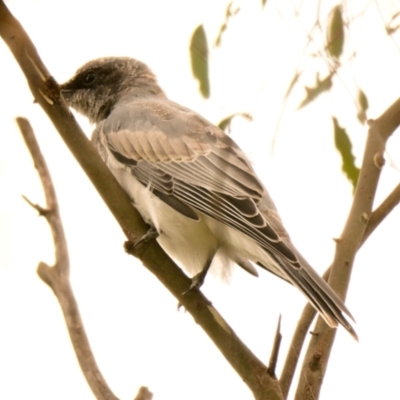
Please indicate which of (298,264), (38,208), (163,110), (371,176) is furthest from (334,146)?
(163,110)

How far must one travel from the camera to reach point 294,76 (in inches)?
82.6

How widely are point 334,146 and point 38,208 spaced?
1.03 meters

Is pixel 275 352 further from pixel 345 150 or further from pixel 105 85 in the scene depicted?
pixel 105 85

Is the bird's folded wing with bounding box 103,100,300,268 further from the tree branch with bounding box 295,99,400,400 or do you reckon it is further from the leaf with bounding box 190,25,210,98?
the leaf with bounding box 190,25,210,98

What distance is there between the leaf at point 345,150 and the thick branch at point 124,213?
69 cm

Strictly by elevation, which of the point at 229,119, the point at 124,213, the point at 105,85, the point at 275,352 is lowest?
the point at 275,352

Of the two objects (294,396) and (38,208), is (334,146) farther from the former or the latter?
(38,208)

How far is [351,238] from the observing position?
2639 millimetres

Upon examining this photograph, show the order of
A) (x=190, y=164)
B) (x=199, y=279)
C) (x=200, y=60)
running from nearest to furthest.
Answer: (x=200, y=60) < (x=199, y=279) < (x=190, y=164)

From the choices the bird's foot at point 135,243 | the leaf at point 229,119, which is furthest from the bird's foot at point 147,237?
the leaf at point 229,119

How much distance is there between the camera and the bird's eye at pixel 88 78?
4.29m

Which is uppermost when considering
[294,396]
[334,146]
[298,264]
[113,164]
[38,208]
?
[113,164]

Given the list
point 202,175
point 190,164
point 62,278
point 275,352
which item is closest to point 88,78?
point 190,164

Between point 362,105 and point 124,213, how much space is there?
0.91m
